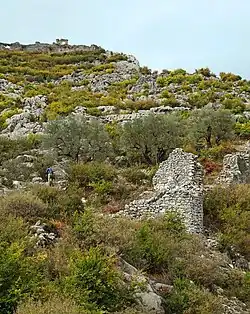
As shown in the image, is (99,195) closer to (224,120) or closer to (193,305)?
(193,305)

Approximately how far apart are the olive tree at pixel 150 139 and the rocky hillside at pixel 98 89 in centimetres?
686

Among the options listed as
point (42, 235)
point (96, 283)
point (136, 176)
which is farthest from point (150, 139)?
point (96, 283)

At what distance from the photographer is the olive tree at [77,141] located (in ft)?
78.2

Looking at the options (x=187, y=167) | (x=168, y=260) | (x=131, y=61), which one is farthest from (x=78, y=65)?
(x=168, y=260)

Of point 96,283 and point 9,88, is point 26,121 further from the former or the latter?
point 96,283

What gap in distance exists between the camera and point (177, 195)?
16.7 metres

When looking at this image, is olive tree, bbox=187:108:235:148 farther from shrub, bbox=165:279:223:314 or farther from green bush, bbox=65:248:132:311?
green bush, bbox=65:248:132:311

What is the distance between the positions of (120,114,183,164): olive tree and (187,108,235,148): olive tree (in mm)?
1803

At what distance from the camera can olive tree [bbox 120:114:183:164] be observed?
23438mm

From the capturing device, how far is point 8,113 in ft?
117

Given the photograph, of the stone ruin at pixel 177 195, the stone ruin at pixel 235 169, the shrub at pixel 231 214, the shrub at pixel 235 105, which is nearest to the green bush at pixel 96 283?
the stone ruin at pixel 177 195

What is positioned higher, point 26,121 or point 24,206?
point 26,121

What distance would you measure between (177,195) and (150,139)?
706 cm

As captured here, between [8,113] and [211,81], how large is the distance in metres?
16.5
